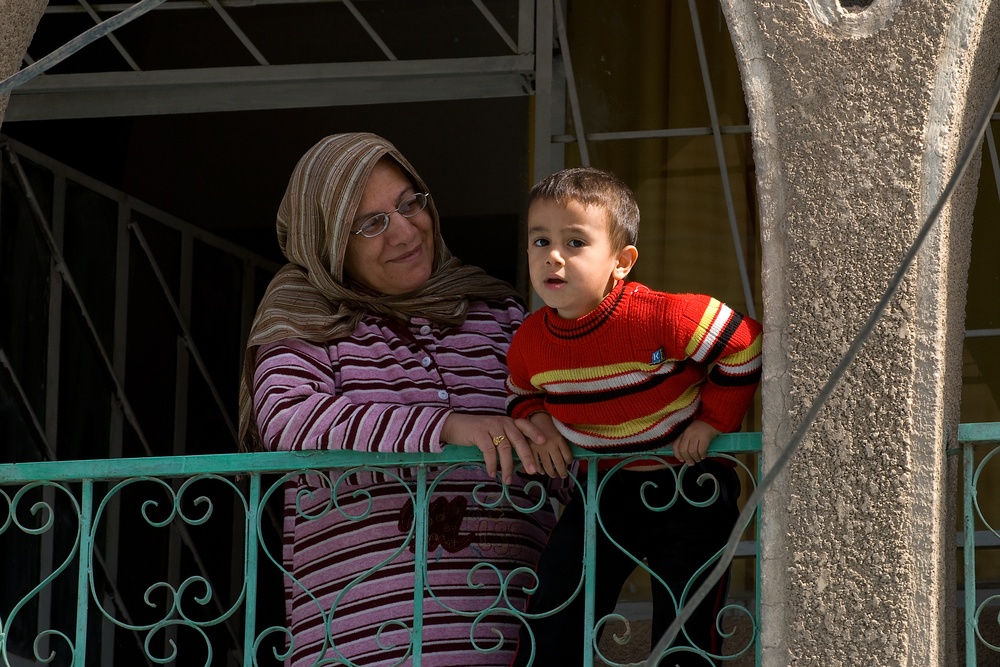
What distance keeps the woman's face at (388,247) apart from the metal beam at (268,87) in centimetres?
131

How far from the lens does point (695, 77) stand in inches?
188

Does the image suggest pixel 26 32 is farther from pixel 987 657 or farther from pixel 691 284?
pixel 987 657

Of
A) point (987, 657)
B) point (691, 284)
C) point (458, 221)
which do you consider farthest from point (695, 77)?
point (458, 221)

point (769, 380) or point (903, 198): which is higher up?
point (903, 198)

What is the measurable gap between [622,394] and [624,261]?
28cm

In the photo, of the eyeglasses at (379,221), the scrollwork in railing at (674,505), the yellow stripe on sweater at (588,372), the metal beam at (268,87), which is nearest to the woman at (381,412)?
the eyeglasses at (379,221)

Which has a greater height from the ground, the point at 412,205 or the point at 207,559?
the point at 412,205

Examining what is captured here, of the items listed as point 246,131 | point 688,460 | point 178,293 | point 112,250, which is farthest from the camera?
point 246,131

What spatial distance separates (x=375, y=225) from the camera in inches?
133

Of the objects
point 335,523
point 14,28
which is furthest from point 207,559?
point 14,28

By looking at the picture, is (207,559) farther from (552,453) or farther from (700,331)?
(700,331)

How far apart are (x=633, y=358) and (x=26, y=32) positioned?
1.61m

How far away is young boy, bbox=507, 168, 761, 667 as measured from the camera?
9.48ft

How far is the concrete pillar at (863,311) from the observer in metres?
2.75
